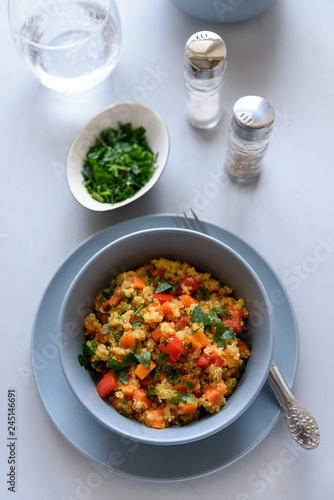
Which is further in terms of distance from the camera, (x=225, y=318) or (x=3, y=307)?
(x=3, y=307)

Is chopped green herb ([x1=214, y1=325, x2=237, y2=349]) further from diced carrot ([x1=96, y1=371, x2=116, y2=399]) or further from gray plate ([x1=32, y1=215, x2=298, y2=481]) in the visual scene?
diced carrot ([x1=96, y1=371, x2=116, y2=399])

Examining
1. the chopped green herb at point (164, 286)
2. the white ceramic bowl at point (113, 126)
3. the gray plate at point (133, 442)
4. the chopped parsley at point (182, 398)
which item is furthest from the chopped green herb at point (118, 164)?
the chopped parsley at point (182, 398)

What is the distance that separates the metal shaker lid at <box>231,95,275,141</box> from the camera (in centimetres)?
164

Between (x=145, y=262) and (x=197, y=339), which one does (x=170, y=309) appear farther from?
(x=145, y=262)

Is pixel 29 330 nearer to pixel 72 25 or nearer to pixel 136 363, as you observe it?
pixel 136 363

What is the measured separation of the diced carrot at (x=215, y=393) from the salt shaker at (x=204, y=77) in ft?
3.30

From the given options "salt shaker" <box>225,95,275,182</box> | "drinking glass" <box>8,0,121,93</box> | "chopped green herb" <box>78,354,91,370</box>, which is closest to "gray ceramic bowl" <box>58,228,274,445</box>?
"chopped green herb" <box>78,354,91,370</box>

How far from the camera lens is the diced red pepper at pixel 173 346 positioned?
5.21 ft

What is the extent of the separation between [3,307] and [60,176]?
55 centimetres

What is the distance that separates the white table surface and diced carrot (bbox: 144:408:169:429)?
337 mm

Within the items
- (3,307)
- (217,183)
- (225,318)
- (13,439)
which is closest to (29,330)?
(3,307)

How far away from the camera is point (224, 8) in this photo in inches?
77.2

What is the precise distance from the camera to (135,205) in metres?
1.94

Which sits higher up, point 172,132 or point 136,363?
point 172,132
